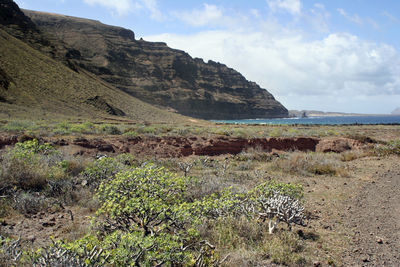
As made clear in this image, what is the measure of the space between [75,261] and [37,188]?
436cm

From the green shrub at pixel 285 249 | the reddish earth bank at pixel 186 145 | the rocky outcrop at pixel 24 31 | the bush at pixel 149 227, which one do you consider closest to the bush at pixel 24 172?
the bush at pixel 149 227

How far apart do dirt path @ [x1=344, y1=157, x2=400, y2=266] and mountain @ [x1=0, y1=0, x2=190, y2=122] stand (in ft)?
98.5

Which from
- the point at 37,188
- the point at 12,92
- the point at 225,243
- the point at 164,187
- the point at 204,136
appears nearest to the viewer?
the point at 225,243

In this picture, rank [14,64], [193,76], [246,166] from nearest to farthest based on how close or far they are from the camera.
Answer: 1. [246,166]
2. [14,64]
3. [193,76]

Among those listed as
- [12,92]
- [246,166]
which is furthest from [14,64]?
[246,166]

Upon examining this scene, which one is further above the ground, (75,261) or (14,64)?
(14,64)

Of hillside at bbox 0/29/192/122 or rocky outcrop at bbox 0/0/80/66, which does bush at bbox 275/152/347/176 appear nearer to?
hillside at bbox 0/29/192/122

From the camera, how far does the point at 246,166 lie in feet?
38.7

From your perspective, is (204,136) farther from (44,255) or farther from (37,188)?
(44,255)

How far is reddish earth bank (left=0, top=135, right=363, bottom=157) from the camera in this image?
12.2 m

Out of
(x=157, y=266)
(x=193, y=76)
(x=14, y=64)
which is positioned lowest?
(x=157, y=266)

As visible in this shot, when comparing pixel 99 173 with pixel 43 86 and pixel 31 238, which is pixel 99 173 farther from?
pixel 43 86

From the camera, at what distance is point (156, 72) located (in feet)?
363

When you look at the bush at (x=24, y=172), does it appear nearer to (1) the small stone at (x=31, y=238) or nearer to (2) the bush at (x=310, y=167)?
(1) the small stone at (x=31, y=238)
